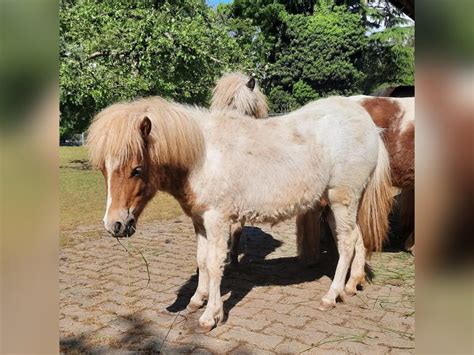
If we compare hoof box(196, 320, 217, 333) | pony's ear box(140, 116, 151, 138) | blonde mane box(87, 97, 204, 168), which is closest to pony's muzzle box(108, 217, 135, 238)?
blonde mane box(87, 97, 204, 168)

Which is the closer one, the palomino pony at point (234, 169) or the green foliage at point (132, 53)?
the palomino pony at point (234, 169)

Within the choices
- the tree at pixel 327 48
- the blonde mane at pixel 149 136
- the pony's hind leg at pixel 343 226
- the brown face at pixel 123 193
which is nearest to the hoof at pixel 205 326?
the brown face at pixel 123 193

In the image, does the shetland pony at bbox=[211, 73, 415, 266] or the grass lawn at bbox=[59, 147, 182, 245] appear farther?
the grass lawn at bbox=[59, 147, 182, 245]

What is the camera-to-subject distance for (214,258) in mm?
3389

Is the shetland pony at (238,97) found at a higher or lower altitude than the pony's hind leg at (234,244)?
higher

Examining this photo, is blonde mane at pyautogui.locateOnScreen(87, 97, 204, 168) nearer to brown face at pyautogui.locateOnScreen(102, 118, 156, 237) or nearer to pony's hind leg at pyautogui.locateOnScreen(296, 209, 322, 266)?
brown face at pyautogui.locateOnScreen(102, 118, 156, 237)

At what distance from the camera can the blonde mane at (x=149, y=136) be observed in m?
2.81

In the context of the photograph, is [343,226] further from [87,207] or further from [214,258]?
[87,207]

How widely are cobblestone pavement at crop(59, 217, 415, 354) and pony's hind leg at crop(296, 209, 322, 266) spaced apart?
0.14m

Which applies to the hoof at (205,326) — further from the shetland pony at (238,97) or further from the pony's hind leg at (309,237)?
the pony's hind leg at (309,237)

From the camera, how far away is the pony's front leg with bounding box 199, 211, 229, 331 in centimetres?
334

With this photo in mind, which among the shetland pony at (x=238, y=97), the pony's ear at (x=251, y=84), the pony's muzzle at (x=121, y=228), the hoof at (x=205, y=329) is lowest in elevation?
the hoof at (x=205, y=329)

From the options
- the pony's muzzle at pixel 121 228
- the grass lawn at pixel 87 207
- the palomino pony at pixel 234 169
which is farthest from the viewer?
the grass lawn at pixel 87 207

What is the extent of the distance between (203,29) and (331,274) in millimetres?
9396
